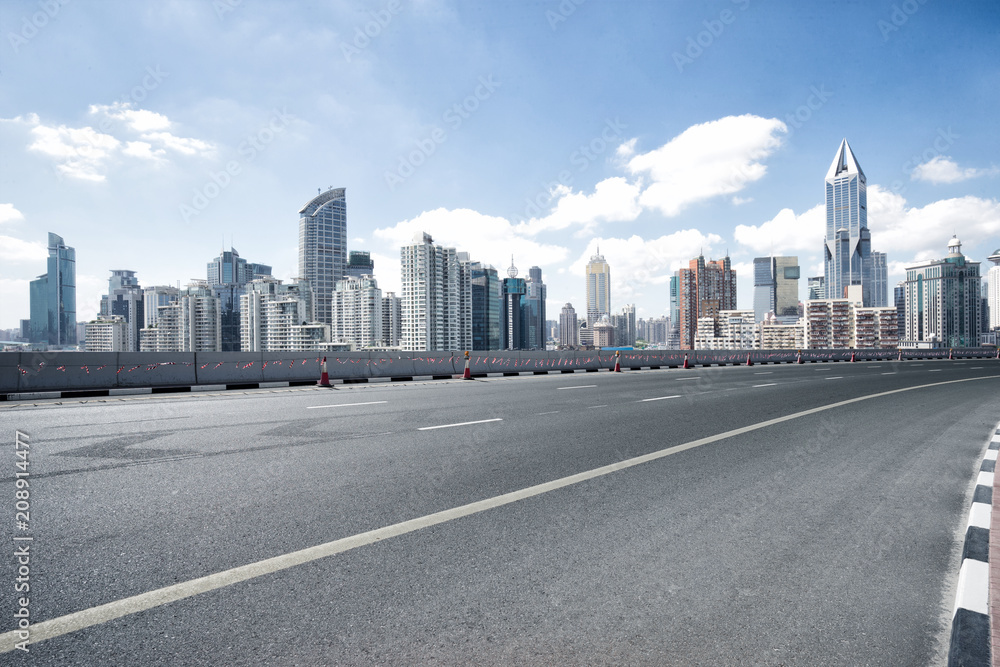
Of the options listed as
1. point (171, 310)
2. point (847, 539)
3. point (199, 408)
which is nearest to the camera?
point (847, 539)

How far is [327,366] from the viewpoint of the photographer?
1845 centimetres

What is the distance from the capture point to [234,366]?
16953 mm

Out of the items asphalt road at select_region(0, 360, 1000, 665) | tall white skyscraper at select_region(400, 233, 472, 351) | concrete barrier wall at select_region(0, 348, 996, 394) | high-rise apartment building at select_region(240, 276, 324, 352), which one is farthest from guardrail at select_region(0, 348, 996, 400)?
high-rise apartment building at select_region(240, 276, 324, 352)

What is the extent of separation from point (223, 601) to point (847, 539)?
440cm

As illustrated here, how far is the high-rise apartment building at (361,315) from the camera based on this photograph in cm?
18771

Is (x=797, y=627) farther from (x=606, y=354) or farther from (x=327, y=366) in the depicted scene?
(x=606, y=354)

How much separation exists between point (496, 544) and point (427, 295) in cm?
15596

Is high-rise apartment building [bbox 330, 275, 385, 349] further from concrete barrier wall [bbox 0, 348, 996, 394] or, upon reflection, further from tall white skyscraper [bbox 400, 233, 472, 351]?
concrete barrier wall [bbox 0, 348, 996, 394]

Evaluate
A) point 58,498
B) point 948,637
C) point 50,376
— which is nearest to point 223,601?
point 58,498

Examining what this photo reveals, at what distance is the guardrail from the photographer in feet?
45.8

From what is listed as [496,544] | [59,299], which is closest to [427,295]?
[59,299]

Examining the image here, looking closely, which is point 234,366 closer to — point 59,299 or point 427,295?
point 427,295

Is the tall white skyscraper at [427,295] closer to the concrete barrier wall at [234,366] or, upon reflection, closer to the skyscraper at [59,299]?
the skyscraper at [59,299]

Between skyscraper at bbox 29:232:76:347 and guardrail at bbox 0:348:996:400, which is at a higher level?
skyscraper at bbox 29:232:76:347
